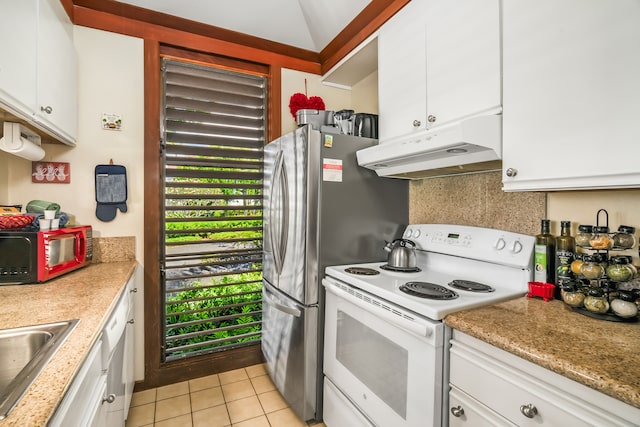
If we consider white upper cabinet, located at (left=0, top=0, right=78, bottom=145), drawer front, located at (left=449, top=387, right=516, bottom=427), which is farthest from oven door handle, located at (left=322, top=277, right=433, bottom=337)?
white upper cabinet, located at (left=0, top=0, right=78, bottom=145)

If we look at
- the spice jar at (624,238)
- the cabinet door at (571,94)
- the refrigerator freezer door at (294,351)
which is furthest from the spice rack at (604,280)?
the refrigerator freezer door at (294,351)

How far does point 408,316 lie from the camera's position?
122 cm

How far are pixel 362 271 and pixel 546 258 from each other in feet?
2.79

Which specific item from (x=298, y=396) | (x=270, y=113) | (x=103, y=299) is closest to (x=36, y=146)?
(x=103, y=299)

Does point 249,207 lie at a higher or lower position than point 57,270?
higher

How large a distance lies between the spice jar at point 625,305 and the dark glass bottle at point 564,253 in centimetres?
19

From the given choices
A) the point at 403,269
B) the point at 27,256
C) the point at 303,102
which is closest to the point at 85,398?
the point at 27,256

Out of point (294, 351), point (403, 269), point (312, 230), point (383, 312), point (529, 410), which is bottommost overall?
point (294, 351)

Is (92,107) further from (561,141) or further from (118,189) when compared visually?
(561,141)

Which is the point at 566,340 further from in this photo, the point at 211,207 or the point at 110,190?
the point at 110,190

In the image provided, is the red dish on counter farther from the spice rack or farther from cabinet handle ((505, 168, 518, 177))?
cabinet handle ((505, 168, 518, 177))

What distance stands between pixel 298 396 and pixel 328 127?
1.69 meters

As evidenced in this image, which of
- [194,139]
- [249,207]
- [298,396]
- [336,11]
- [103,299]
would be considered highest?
[336,11]

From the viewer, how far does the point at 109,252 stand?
6.90 ft
